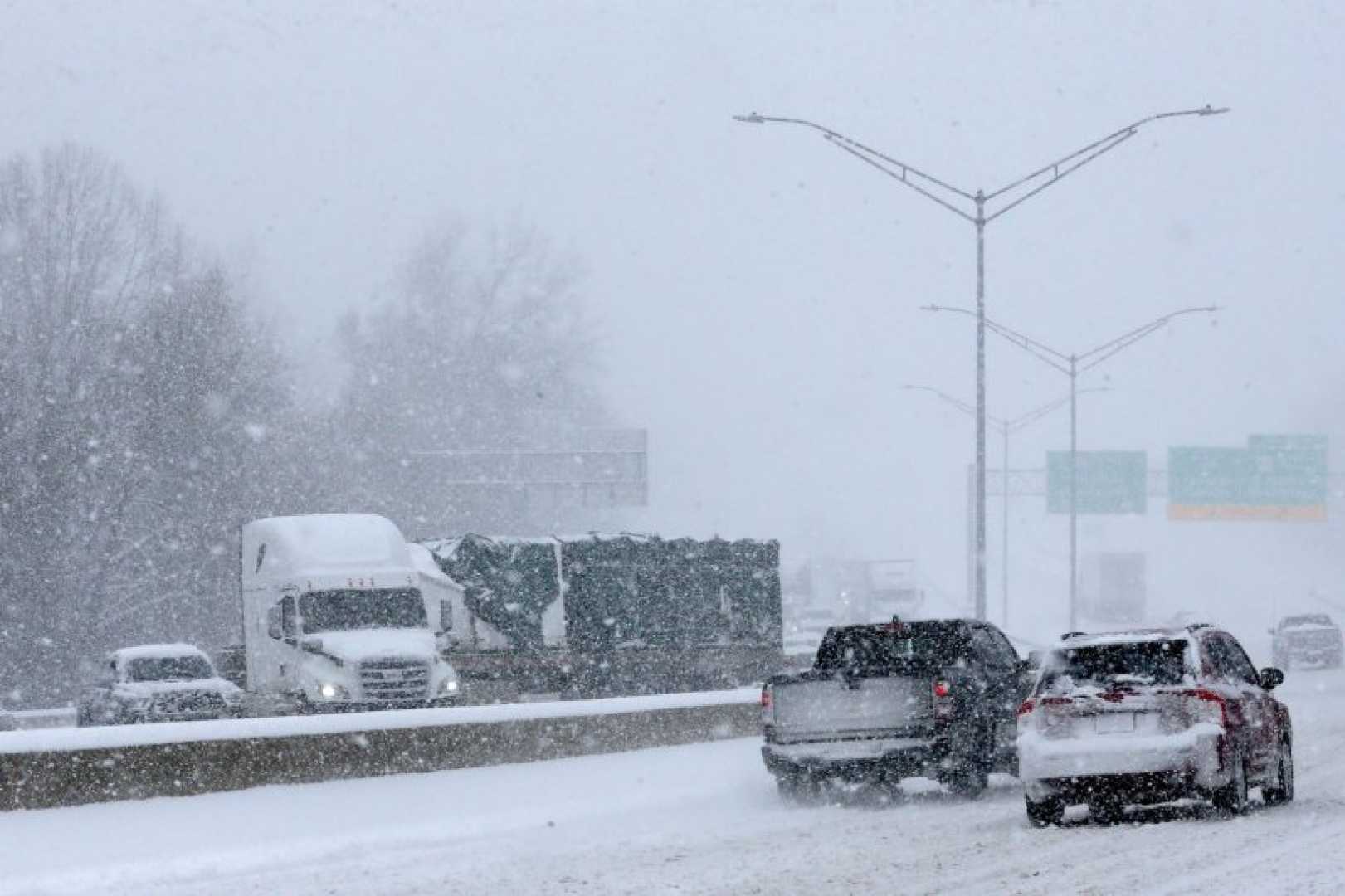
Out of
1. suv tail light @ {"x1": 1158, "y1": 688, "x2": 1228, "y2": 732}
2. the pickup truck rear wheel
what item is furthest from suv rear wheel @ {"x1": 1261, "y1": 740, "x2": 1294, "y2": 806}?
the pickup truck rear wheel

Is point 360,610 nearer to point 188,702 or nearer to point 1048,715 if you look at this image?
point 188,702

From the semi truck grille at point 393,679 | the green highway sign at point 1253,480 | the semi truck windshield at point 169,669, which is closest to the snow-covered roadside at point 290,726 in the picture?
the semi truck grille at point 393,679

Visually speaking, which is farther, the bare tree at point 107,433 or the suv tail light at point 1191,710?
the bare tree at point 107,433

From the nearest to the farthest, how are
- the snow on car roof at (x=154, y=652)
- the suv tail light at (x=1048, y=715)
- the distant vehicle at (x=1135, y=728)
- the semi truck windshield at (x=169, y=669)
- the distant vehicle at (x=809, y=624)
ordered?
the distant vehicle at (x=1135, y=728), the suv tail light at (x=1048, y=715), the semi truck windshield at (x=169, y=669), the snow on car roof at (x=154, y=652), the distant vehicle at (x=809, y=624)

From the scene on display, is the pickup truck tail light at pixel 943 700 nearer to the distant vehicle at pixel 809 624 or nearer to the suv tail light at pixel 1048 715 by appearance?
the suv tail light at pixel 1048 715

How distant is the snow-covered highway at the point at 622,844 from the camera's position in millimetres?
12984

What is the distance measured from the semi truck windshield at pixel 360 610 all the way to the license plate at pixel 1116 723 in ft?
60.0

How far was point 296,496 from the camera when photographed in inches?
2586

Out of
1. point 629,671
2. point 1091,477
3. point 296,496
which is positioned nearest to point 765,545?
point 629,671

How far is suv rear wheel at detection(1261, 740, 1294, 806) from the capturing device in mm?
17406

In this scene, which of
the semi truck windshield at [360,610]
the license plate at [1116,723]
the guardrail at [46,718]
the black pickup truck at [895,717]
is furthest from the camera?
the guardrail at [46,718]

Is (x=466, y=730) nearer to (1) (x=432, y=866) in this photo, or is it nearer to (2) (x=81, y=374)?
(1) (x=432, y=866)

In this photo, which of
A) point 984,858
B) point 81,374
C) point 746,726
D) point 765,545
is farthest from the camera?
point 81,374

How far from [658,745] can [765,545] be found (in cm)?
2192
